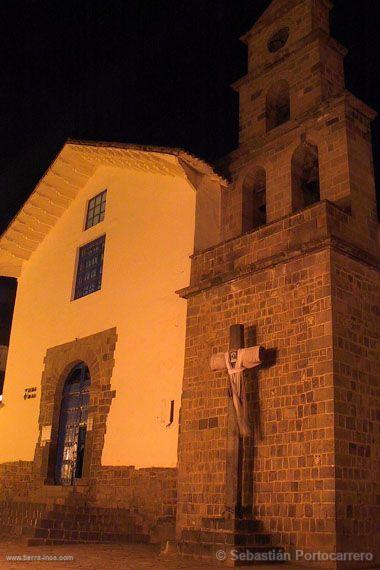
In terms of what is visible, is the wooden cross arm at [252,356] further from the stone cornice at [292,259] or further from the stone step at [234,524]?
the stone step at [234,524]

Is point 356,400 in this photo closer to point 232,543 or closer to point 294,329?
point 294,329

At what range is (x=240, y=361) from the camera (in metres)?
9.09

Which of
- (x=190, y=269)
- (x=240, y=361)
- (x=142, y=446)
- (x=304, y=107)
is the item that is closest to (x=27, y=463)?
(x=142, y=446)

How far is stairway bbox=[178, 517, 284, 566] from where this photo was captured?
7766mm

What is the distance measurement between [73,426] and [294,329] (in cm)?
647

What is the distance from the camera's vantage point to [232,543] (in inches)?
311

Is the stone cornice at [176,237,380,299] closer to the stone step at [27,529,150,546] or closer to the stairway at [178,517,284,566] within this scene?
the stairway at [178,517,284,566]

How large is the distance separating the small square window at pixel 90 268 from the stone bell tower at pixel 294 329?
3.66 m

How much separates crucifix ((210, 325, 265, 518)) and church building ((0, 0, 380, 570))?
0.03 meters

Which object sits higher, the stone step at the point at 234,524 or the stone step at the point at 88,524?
the stone step at the point at 234,524

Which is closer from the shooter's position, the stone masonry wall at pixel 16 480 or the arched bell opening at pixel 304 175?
the arched bell opening at pixel 304 175

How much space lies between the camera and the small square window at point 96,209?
1509cm

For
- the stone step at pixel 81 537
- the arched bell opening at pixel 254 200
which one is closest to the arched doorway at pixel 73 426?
the stone step at pixel 81 537

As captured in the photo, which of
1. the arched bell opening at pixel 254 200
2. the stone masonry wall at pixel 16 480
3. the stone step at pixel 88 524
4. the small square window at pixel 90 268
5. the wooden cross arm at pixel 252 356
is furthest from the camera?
the small square window at pixel 90 268
